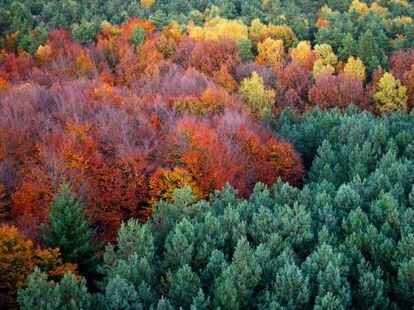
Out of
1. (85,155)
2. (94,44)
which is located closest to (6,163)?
(85,155)

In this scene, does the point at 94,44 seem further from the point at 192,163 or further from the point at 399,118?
the point at 399,118

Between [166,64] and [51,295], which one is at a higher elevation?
[51,295]

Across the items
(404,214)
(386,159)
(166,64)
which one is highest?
(404,214)

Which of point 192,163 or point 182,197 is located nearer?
point 182,197

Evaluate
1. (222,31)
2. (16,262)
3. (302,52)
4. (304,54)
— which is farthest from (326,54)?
(16,262)

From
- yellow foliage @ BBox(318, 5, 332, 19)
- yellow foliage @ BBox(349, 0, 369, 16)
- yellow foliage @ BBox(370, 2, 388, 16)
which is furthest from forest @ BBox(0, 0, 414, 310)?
yellow foliage @ BBox(318, 5, 332, 19)
